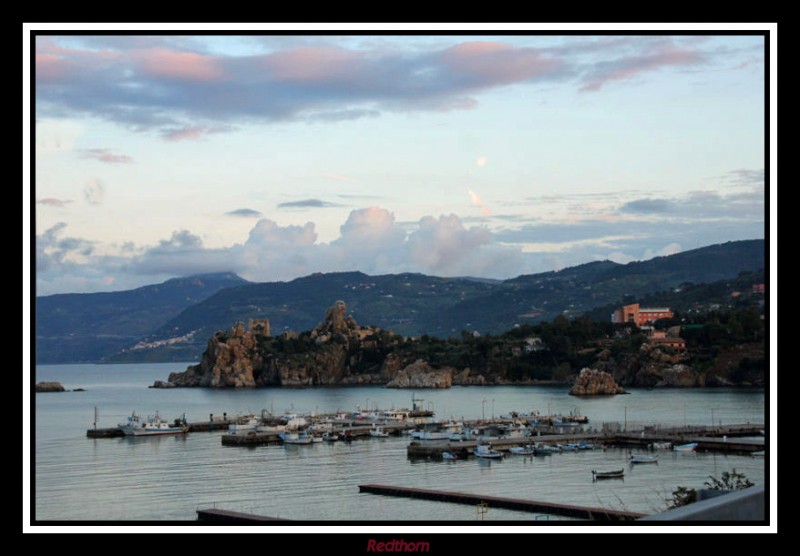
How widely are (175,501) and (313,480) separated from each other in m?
6.87

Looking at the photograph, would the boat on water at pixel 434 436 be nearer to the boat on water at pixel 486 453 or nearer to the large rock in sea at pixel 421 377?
the boat on water at pixel 486 453

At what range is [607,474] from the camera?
40406 millimetres

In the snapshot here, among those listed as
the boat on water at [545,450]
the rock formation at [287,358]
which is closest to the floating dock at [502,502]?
the boat on water at [545,450]

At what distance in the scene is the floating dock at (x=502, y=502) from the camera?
25984mm

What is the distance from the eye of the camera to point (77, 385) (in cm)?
15525

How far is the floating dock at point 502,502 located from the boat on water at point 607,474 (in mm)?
9118

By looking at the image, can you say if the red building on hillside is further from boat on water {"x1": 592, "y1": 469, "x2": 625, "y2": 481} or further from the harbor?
boat on water {"x1": 592, "y1": 469, "x2": 625, "y2": 481}

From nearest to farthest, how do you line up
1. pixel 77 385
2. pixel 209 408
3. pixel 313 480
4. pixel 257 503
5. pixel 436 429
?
pixel 257 503, pixel 313 480, pixel 436 429, pixel 209 408, pixel 77 385

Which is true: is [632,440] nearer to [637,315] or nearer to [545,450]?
[545,450]
